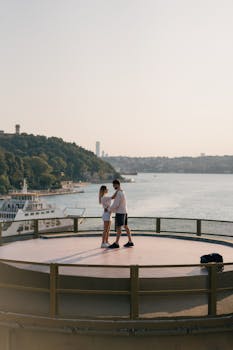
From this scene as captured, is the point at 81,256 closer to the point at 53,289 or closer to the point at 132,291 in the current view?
the point at 53,289

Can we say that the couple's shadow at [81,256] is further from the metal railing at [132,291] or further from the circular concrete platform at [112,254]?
the metal railing at [132,291]

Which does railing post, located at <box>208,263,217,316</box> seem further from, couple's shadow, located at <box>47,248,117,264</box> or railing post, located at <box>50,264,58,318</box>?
couple's shadow, located at <box>47,248,117,264</box>

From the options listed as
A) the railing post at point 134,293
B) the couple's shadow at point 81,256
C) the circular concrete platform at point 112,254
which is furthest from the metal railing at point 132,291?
the couple's shadow at point 81,256

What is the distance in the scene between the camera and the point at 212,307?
28.6 feet

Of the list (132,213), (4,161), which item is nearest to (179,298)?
(132,213)

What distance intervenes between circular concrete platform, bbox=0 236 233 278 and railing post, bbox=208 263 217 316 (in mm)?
878

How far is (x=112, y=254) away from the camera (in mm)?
13133

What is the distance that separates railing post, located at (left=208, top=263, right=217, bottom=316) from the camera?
8.70 m

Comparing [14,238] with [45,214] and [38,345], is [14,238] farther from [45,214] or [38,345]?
[45,214]

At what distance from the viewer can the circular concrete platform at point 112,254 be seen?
1001 cm

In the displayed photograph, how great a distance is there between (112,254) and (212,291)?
15.7ft

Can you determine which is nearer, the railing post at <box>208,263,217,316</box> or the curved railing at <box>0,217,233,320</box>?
the curved railing at <box>0,217,233,320</box>

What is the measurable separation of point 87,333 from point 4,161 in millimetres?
176177

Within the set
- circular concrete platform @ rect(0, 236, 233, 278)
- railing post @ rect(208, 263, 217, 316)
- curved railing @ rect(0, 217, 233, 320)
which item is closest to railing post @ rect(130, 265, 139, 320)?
curved railing @ rect(0, 217, 233, 320)
